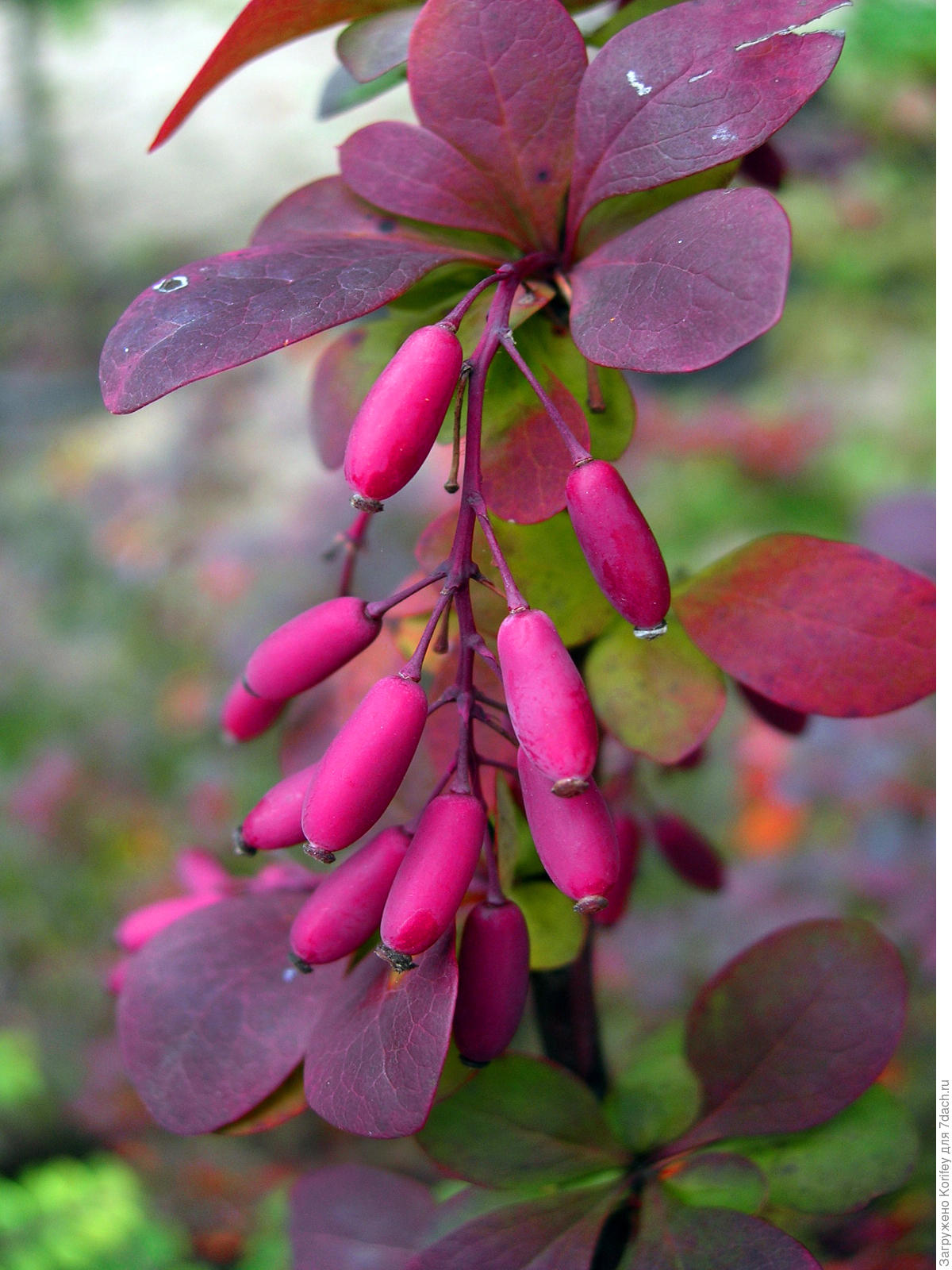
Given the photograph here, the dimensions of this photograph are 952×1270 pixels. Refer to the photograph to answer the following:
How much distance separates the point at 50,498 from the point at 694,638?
10.3 ft

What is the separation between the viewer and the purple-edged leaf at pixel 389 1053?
1.20 ft

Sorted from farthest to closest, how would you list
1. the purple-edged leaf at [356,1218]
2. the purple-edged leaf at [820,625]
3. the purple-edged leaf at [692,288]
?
the purple-edged leaf at [356,1218], the purple-edged leaf at [820,625], the purple-edged leaf at [692,288]

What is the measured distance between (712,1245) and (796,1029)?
0.11 meters

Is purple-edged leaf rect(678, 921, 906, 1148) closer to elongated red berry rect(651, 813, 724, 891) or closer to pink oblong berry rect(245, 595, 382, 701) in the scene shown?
elongated red berry rect(651, 813, 724, 891)

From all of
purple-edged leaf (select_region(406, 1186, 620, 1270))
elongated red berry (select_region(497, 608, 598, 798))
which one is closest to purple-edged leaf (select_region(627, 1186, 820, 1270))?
purple-edged leaf (select_region(406, 1186, 620, 1270))

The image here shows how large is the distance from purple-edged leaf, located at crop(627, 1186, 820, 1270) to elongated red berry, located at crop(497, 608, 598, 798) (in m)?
0.24

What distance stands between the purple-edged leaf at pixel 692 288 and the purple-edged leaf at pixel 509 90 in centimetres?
7

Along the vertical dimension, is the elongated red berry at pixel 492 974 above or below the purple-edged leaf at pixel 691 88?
below

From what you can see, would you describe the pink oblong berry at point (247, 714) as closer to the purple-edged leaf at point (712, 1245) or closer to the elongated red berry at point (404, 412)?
the elongated red berry at point (404, 412)

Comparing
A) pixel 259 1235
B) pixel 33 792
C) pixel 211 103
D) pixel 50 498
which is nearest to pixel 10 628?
pixel 50 498

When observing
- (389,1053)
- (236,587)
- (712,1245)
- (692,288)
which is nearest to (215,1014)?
(389,1053)

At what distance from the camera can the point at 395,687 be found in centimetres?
35

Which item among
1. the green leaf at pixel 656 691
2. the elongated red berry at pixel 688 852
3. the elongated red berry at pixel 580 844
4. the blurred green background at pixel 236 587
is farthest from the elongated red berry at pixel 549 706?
the blurred green background at pixel 236 587

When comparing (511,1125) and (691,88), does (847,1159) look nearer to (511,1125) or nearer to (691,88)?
(511,1125)
